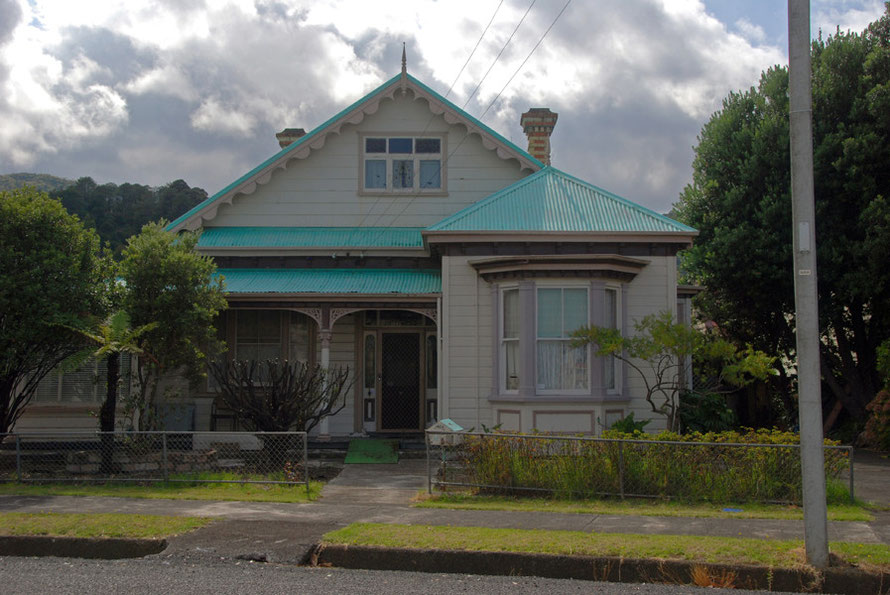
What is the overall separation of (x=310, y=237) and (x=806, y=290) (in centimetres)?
1199

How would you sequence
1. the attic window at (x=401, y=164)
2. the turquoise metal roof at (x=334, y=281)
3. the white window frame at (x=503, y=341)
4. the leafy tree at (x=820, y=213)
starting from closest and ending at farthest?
the white window frame at (x=503, y=341)
the turquoise metal roof at (x=334, y=281)
the leafy tree at (x=820, y=213)
the attic window at (x=401, y=164)

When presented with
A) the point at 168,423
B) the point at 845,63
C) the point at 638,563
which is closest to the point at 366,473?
the point at 168,423

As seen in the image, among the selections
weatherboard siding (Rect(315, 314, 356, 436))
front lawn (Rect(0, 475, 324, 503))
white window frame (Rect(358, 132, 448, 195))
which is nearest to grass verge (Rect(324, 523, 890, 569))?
front lawn (Rect(0, 475, 324, 503))

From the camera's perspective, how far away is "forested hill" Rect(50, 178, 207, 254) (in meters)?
42.4

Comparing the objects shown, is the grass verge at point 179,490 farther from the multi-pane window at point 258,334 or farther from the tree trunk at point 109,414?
the multi-pane window at point 258,334

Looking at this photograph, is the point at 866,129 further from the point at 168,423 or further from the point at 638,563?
the point at 168,423

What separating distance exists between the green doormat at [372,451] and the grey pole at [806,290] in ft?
27.6

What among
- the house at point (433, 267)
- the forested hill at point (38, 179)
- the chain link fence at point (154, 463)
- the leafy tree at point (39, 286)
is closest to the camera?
the chain link fence at point (154, 463)

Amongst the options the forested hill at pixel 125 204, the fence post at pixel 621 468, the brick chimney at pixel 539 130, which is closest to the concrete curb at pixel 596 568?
the fence post at pixel 621 468

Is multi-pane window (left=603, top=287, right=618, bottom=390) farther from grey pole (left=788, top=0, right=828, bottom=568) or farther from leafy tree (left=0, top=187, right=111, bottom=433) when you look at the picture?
leafy tree (left=0, top=187, right=111, bottom=433)

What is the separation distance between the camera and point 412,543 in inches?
309

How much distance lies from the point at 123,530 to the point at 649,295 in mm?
9740

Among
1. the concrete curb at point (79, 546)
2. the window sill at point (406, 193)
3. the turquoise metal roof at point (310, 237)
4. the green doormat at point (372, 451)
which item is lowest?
the concrete curb at point (79, 546)

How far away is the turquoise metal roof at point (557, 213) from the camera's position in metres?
14.7
